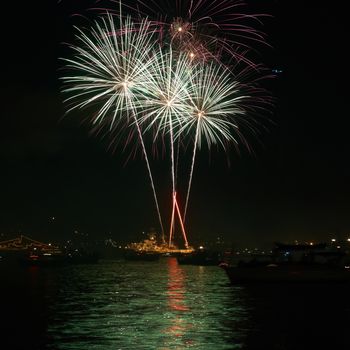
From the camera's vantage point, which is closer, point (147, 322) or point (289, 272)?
point (147, 322)

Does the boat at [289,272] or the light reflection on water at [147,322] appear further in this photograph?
the boat at [289,272]

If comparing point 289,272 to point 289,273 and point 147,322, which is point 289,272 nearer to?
point 289,273

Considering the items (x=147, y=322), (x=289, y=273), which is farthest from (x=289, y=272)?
(x=147, y=322)

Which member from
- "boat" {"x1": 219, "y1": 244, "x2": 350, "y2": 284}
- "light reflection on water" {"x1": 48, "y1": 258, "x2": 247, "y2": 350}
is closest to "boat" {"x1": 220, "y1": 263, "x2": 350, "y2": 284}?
"boat" {"x1": 219, "y1": 244, "x2": 350, "y2": 284}

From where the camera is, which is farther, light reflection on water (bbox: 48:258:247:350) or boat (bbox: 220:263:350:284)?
boat (bbox: 220:263:350:284)

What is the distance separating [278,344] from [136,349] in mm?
6507

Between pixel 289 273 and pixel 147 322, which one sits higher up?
pixel 289 273

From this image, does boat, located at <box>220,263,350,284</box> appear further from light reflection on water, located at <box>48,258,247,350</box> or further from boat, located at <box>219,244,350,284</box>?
light reflection on water, located at <box>48,258,247,350</box>

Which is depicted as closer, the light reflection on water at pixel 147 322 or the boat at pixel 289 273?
the light reflection on water at pixel 147 322

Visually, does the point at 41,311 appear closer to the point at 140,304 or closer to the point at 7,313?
the point at 7,313

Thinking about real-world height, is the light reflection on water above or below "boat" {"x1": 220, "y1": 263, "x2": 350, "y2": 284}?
below

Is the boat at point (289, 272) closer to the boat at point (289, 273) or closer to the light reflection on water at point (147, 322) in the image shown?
the boat at point (289, 273)

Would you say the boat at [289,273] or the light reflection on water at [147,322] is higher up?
the boat at [289,273]

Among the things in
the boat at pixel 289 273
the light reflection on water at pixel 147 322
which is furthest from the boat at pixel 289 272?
the light reflection on water at pixel 147 322
